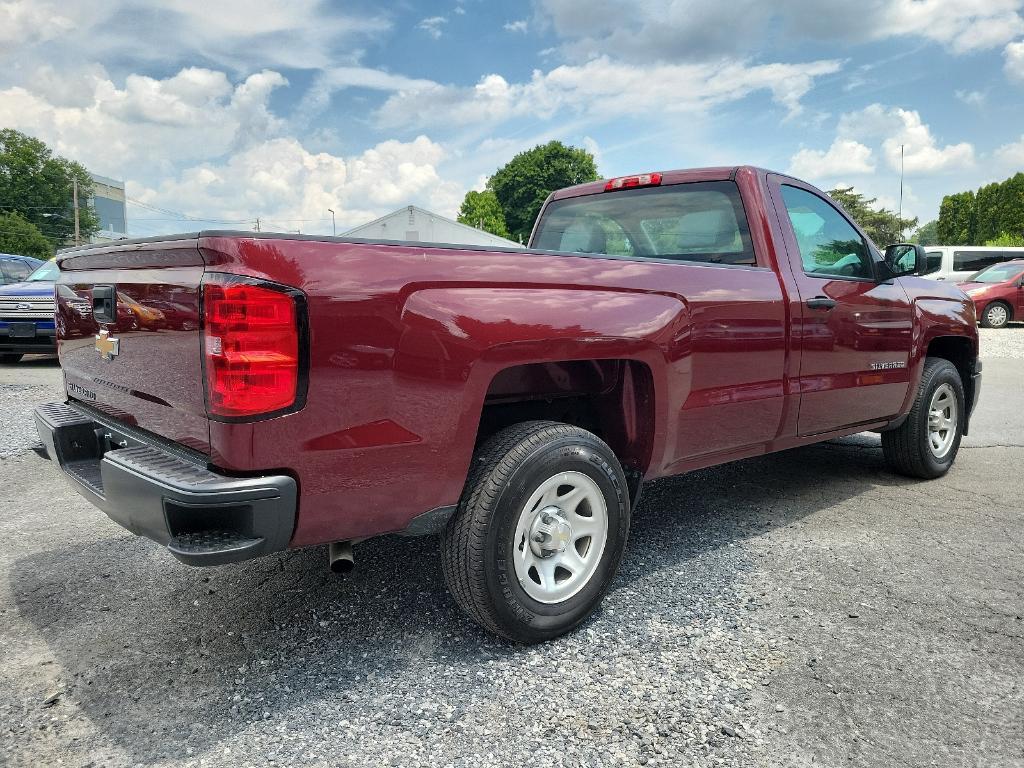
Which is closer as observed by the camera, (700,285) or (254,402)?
(254,402)

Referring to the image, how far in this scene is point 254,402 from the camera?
77.9 inches

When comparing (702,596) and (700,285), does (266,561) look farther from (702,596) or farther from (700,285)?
(700,285)

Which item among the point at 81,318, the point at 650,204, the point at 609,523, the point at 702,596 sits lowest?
the point at 702,596

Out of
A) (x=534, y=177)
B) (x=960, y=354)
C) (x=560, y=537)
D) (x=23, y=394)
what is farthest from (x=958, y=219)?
(x=560, y=537)

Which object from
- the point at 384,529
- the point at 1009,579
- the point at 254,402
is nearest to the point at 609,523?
the point at 384,529

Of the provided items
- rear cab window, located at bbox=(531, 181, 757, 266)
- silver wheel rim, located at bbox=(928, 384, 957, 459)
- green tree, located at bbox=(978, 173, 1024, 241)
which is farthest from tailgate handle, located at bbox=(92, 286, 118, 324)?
green tree, located at bbox=(978, 173, 1024, 241)

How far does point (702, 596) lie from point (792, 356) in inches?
50.5

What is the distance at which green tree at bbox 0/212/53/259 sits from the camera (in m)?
61.0

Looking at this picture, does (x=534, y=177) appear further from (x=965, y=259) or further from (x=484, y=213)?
(x=965, y=259)

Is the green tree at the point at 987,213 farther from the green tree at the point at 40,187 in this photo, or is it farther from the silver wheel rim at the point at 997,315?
the green tree at the point at 40,187

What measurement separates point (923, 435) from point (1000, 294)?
48.6 ft

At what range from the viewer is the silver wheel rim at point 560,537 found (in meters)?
2.54

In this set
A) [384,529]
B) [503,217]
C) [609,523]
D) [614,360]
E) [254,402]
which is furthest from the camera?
[503,217]

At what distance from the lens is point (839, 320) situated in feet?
12.5
